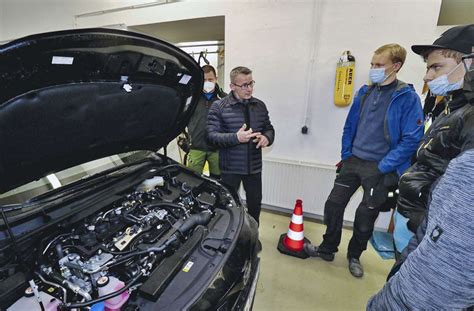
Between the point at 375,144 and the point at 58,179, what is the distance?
2.11 m

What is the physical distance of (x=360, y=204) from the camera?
1.98 meters

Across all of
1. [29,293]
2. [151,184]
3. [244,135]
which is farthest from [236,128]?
[29,293]

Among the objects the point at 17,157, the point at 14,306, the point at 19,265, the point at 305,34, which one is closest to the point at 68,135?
the point at 17,157

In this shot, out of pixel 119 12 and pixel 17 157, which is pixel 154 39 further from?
pixel 119 12

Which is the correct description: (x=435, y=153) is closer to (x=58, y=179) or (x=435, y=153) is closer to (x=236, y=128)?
(x=236, y=128)

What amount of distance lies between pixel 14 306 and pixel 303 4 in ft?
9.66

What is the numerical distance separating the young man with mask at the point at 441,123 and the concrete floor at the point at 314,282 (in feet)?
2.89

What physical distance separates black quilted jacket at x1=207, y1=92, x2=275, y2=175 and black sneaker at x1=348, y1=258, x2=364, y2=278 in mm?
1113

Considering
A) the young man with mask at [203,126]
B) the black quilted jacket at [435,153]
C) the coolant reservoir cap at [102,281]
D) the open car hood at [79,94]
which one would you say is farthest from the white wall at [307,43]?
the coolant reservoir cap at [102,281]

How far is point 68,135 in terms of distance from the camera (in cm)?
108

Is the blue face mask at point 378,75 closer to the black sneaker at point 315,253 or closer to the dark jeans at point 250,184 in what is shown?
the dark jeans at point 250,184

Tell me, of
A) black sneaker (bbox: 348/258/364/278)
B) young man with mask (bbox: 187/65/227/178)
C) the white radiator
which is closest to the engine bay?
young man with mask (bbox: 187/65/227/178)

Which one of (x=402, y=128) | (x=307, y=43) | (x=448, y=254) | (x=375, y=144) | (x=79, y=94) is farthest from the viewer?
(x=307, y=43)

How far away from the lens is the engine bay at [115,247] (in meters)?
0.74
